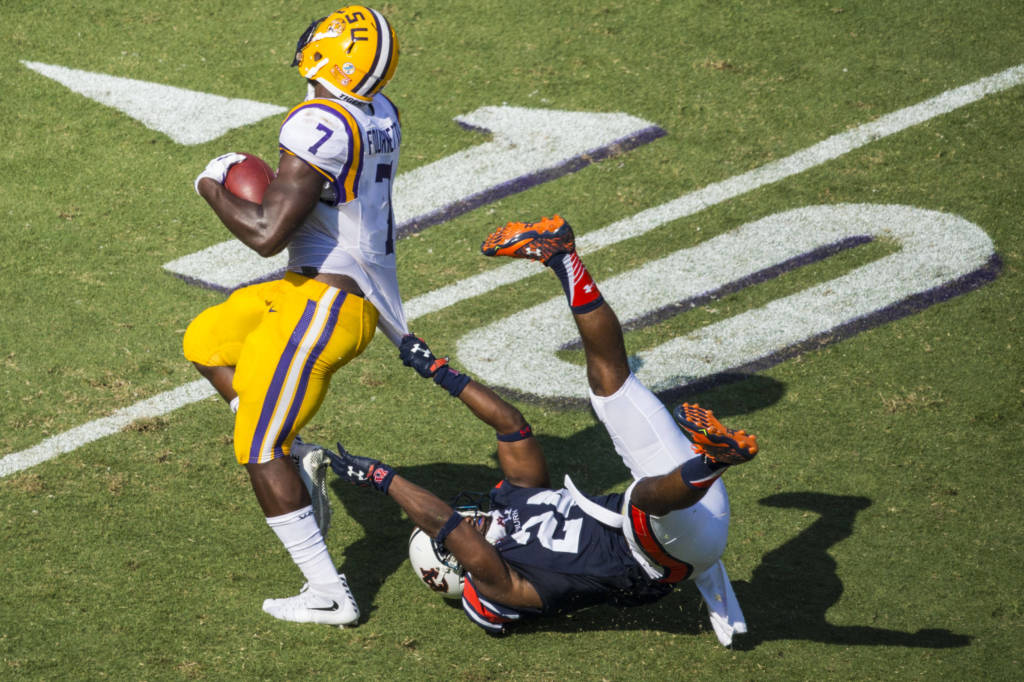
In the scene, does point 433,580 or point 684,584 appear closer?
point 433,580

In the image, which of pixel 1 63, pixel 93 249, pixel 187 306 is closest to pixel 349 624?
pixel 187 306

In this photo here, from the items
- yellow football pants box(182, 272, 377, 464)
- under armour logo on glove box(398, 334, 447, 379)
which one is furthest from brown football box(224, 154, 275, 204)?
under armour logo on glove box(398, 334, 447, 379)

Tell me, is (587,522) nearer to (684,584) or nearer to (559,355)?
(684,584)

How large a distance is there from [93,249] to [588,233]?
122 inches

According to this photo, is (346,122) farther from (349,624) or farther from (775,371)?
(775,371)

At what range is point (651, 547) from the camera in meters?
4.64

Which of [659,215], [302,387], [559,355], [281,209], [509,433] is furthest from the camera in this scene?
[659,215]

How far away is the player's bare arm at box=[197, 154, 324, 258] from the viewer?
450cm

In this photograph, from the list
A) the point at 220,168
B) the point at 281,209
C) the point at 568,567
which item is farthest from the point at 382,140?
the point at 568,567

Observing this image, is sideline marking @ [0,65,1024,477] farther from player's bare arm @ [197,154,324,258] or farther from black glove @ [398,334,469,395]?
player's bare arm @ [197,154,324,258]

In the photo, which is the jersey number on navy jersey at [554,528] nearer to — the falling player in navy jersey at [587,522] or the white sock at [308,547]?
the falling player in navy jersey at [587,522]

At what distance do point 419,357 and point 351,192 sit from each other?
2.63ft

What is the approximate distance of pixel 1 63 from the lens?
883 cm

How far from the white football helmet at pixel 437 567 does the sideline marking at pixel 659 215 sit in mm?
1845
